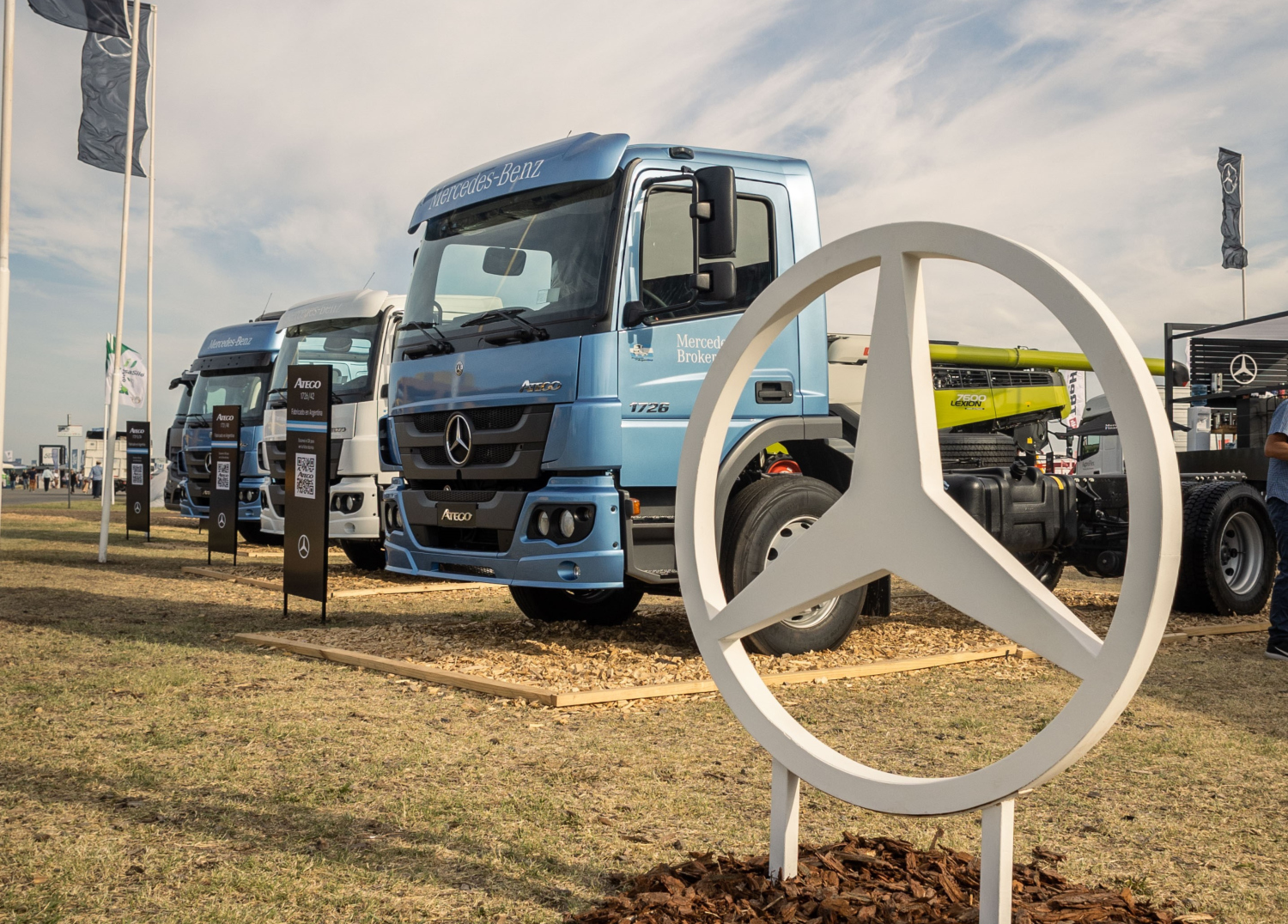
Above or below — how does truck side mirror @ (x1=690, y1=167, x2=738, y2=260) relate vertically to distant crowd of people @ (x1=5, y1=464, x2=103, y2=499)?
above

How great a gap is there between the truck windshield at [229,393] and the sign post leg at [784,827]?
1504 centimetres

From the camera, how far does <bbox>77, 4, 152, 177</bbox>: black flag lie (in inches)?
679

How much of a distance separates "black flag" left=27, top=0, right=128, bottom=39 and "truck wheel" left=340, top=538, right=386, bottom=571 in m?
8.73

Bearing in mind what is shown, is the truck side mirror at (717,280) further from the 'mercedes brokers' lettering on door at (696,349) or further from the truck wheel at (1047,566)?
the truck wheel at (1047,566)

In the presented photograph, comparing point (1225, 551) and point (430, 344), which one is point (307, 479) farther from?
point (1225, 551)

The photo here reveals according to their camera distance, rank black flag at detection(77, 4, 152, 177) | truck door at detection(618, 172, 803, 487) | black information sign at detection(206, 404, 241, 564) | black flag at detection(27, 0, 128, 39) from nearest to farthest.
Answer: truck door at detection(618, 172, 803, 487)
black information sign at detection(206, 404, 241, 564)
black flag at detection(27, 0, 128, 39)
black flag at detection(77, 4, 152, 177)

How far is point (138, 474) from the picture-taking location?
17828mm

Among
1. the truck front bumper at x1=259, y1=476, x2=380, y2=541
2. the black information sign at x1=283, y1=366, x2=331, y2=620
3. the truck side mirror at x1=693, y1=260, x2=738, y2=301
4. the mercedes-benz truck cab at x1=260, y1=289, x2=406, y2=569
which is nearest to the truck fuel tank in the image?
the truck side mirror at x1=693, y1=260, x2=738, y2=301

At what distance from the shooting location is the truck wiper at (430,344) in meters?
6.93

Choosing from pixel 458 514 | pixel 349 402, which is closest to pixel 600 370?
pixel 458 514

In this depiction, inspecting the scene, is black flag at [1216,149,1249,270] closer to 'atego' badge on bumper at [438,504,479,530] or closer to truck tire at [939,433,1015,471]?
truck tire at [939,433,1015,471]

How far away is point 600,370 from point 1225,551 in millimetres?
6220

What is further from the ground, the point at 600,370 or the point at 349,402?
the point at 349,402

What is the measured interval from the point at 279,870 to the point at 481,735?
5.65 ft
